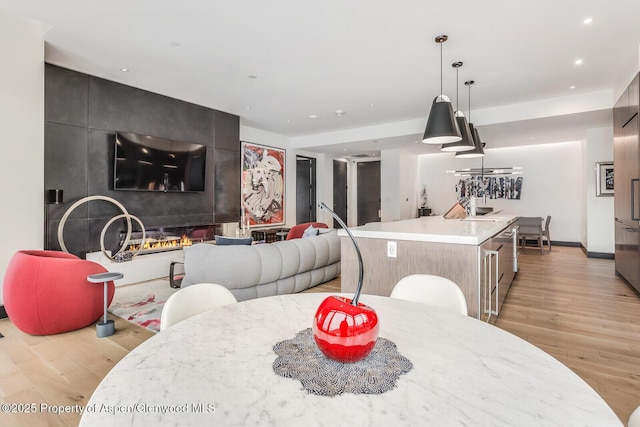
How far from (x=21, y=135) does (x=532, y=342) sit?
17.3 ft

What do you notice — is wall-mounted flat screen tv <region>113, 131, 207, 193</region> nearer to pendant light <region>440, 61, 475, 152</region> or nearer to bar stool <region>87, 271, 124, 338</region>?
bar stool <region>87, 271, 124, 338</region>

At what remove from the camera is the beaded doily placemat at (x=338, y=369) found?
825mm

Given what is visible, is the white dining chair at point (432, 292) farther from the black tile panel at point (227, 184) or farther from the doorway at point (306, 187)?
the doorway at point (306, 187)

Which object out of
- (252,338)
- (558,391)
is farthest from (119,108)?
(558,391)

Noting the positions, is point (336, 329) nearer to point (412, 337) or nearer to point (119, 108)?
point (412, 337)

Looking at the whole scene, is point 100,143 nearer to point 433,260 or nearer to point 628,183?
point 433,260

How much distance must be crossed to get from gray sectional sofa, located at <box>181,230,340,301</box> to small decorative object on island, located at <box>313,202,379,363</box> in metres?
2.57

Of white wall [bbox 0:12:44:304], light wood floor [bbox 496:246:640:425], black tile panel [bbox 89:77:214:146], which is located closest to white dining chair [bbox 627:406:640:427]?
light wood floor [bbox 496:246:640:425]

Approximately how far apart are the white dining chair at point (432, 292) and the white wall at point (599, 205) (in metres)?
6.69

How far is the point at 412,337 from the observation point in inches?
44.6

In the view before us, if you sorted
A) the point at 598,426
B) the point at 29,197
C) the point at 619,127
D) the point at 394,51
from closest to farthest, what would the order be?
the point at 598,426 < the point at 29,197 < the point at 394,51 < the point at 619,127

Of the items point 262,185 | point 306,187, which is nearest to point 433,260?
point 262,185

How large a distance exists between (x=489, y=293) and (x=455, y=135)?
1.41 m

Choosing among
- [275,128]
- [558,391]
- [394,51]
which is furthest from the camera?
[275,128]
